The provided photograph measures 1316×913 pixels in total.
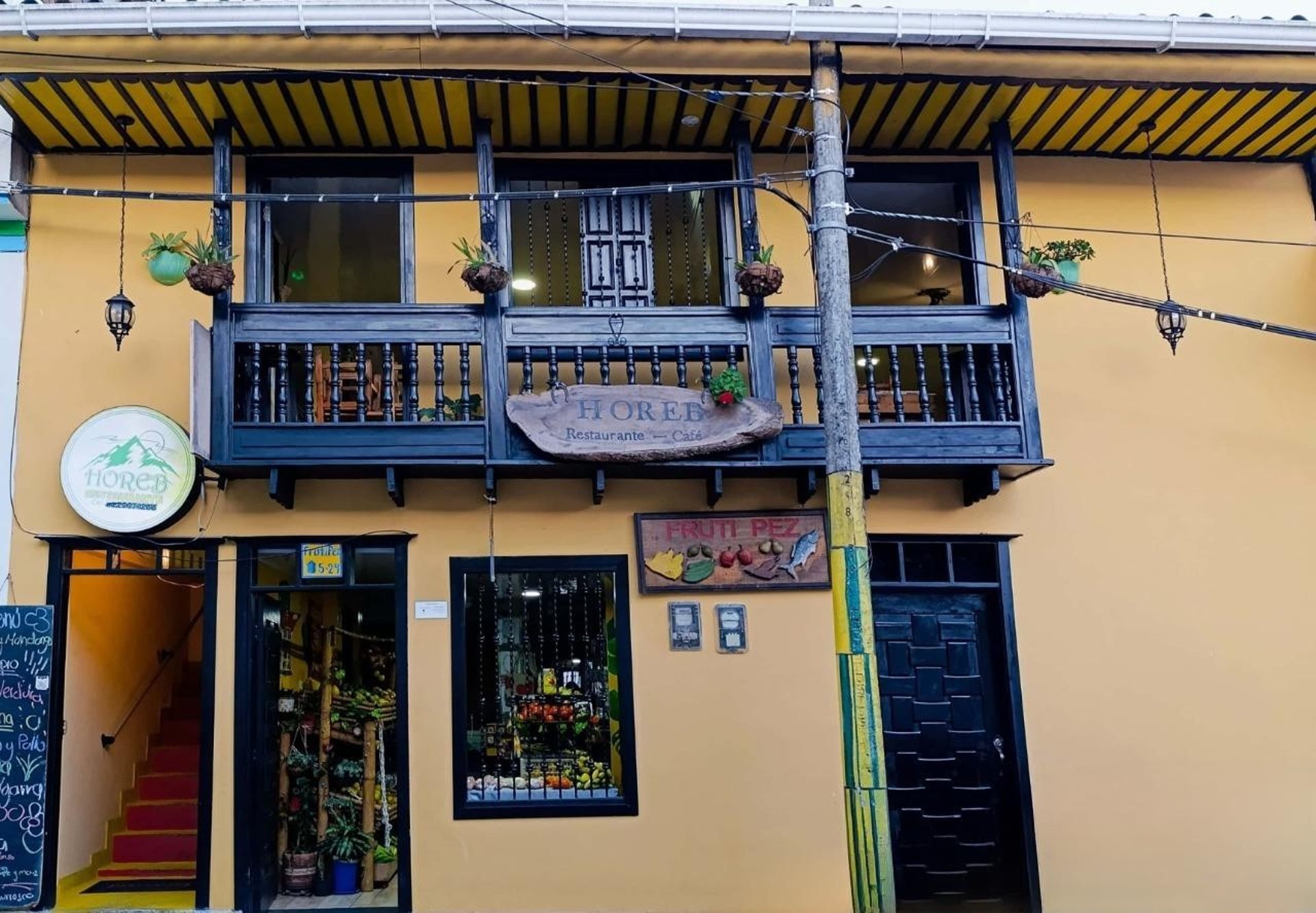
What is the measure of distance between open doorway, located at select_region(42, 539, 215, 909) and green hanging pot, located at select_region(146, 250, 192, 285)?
1.93 metres

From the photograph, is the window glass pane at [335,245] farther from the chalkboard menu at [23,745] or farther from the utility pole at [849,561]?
the utility pole at [849,561]

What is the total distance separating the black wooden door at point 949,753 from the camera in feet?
A: 27.7

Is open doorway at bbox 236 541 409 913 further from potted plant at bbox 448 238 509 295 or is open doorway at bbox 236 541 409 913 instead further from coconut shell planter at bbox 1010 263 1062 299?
coconut shell planter at bbox 1010 263 1062 299

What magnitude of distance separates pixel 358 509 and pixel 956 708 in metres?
4.75

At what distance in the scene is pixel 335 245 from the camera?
10297 millimetres

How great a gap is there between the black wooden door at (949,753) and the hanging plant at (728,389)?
1.94m

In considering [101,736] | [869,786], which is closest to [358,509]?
[101,736]

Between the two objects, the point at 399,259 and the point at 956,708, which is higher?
the point at 399,259

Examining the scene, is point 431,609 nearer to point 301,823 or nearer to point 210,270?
point 301,823

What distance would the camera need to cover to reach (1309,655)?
874 cm

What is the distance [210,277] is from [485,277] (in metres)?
1.87

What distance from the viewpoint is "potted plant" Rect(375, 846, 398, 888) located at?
28.6 ft

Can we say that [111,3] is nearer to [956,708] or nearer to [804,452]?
[804,452]

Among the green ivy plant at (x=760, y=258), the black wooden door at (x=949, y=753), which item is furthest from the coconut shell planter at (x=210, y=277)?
the black wooden door at (x=949, y=753)
